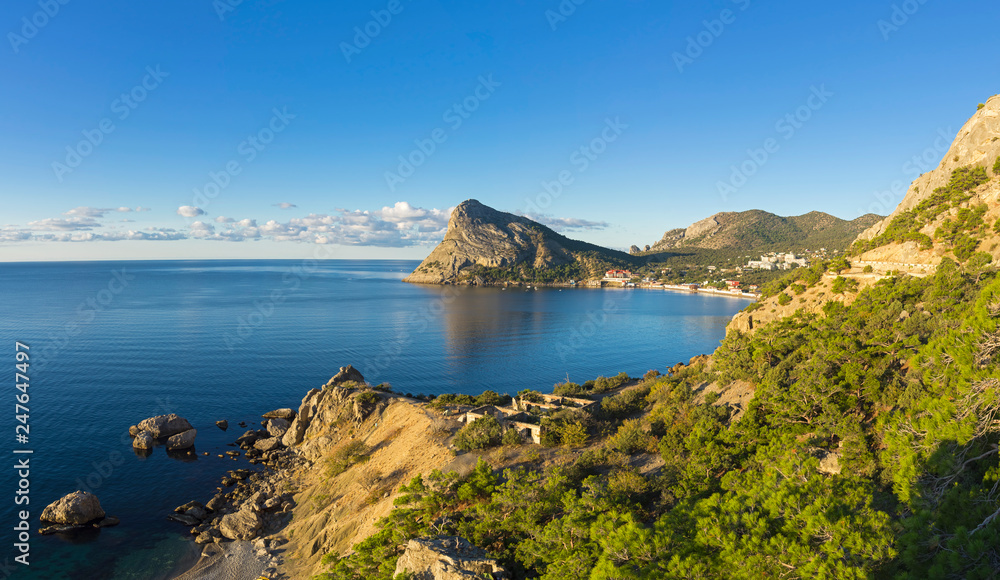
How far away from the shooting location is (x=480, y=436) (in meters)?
31.7

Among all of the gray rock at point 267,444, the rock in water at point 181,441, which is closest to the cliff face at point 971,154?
the gray rock at point 267,444

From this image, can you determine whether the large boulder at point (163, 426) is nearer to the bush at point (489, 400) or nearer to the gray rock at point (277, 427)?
the gray rock at point (277, 427)

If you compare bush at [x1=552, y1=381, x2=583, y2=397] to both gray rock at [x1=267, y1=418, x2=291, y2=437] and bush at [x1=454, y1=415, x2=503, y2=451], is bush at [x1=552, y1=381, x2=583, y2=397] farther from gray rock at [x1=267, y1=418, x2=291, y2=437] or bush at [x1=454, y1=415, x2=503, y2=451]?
gray rock at [x1=267, y1=418, x2=291, y2=437]

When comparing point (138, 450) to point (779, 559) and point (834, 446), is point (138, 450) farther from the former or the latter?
point (834, 446)

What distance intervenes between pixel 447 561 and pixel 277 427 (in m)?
35.6

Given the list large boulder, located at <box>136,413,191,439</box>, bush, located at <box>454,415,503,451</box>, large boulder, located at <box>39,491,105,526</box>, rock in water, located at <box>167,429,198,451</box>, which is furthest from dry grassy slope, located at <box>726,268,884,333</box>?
large boulder, located at <box>136,413,191,439</box>

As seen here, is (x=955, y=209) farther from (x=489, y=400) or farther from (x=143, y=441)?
(x=143, y=441)

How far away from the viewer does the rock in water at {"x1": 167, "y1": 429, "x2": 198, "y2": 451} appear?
42.2 m

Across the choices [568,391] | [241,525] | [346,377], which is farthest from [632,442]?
[346,377]

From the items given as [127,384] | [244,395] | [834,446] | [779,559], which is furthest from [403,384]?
[779,559]

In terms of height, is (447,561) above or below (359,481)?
above

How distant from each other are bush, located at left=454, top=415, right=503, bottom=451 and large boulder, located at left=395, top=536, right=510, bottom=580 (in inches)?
484

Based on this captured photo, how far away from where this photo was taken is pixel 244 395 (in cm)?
5606

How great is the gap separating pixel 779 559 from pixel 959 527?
4005mm
